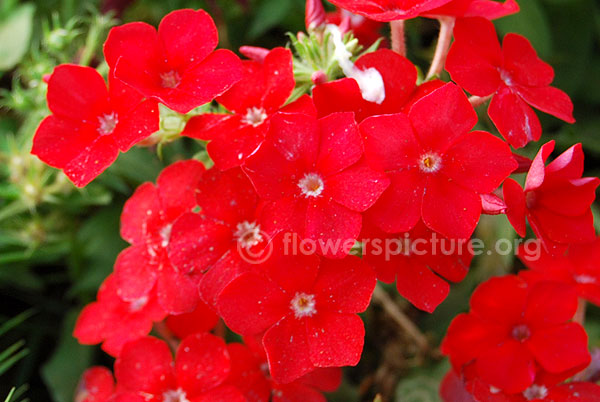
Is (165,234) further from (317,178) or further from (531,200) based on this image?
(531,200)

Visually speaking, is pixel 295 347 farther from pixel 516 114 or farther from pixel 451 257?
pixel 516 114

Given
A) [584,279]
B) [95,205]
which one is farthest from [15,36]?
[584,279]

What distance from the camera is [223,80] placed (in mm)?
797

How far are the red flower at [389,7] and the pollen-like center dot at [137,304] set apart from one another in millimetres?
588

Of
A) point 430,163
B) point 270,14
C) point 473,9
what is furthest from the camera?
point 270,14

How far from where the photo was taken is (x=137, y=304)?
103cm

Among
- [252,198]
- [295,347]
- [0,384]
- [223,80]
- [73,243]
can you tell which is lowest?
[0,384]

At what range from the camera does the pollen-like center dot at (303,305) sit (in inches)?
31.8

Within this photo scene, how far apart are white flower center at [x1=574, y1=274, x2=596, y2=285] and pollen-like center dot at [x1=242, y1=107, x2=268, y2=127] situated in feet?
2.02

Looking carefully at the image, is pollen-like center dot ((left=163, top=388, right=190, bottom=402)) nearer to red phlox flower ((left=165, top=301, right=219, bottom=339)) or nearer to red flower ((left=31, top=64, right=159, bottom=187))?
red phlox flower ((left=165, top=301, right=219, bottom=339))

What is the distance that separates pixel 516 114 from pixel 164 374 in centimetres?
67

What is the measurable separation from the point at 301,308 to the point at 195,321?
0.84ft

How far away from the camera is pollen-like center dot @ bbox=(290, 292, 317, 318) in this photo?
81cm

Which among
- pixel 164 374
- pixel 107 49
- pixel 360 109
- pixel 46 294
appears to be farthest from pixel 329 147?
pixel 46 294
